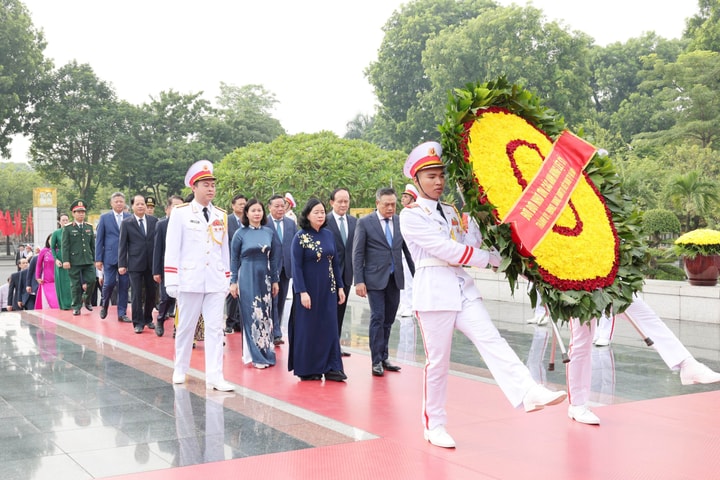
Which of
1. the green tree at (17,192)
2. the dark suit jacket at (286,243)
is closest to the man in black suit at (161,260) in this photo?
the dark suit jacket at (286,243)

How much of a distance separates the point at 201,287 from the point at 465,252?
2990mm

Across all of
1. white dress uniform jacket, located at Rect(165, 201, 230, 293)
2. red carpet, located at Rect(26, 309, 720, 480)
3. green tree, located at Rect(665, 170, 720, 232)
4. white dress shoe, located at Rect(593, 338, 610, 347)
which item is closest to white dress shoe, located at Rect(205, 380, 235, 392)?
red carpet, located at Rect(26, 309, 720, 480)

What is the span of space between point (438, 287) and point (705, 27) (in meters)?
36.6

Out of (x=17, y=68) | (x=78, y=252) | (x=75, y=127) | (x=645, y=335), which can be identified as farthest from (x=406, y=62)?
(x=645, y=335)

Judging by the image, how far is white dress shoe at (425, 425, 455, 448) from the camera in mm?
4926

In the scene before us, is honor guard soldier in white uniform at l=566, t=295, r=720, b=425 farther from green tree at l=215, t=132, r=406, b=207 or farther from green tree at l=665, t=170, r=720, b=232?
green tree at l=215, t=132, r=406, b=207

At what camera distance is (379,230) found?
25.2 feet

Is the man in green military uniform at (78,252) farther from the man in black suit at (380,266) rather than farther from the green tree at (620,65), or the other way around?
the green tree at (620,65)

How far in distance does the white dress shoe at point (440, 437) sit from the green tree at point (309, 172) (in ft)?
69.6

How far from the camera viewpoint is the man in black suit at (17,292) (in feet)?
50.5

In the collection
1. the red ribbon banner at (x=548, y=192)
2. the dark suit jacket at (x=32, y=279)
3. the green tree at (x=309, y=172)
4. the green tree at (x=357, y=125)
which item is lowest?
the dark suit jacket at (x=32, y=279)

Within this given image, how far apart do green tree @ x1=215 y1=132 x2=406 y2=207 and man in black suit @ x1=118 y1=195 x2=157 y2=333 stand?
1516 cm

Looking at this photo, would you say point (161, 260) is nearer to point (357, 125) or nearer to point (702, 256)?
point (702, 256)

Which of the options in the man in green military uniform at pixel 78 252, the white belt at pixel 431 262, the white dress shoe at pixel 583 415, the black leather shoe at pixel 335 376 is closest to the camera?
the white belt at pixel 431 262
